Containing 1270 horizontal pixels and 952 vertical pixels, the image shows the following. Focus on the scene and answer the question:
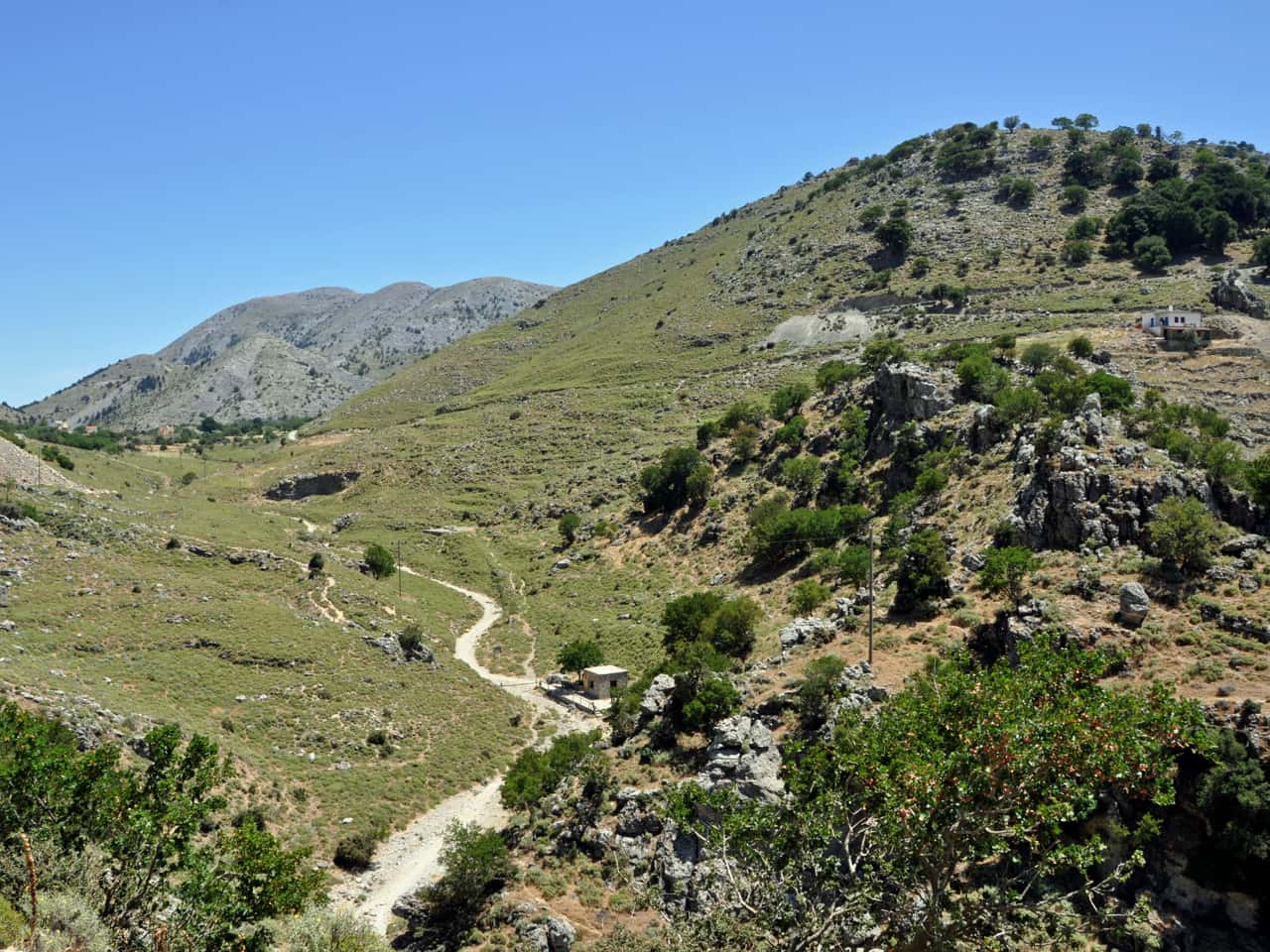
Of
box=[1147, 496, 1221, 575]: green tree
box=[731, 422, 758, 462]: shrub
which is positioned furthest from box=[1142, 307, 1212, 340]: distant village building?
box=[1147, 496, 1221, 575]: green tree

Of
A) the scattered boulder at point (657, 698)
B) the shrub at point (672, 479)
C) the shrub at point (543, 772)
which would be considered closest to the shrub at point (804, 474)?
the shrub at point (672, 479)

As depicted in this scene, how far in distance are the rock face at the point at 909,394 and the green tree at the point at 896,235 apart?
69296mm

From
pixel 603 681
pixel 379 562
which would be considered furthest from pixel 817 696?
pixel 379 562

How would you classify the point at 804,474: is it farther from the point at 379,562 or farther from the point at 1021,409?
the point at 379,562

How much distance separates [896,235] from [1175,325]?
185 feet

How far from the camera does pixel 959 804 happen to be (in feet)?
48.8

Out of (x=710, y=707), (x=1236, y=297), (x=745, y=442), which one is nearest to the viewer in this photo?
(x=710, y=707)

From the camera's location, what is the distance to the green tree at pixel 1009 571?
3266 centimetres

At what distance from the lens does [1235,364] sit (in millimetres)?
64375

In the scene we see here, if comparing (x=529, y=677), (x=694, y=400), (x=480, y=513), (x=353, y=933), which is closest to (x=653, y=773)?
(x=353, y=933)

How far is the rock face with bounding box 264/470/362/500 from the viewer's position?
105 metres

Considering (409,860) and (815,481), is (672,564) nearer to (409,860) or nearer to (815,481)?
(815,481)

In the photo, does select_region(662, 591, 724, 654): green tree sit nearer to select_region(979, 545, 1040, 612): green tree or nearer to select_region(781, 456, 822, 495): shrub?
select_region(979, 545, 1040, 612): green tree

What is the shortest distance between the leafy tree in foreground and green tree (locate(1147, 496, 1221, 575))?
1452 cm
